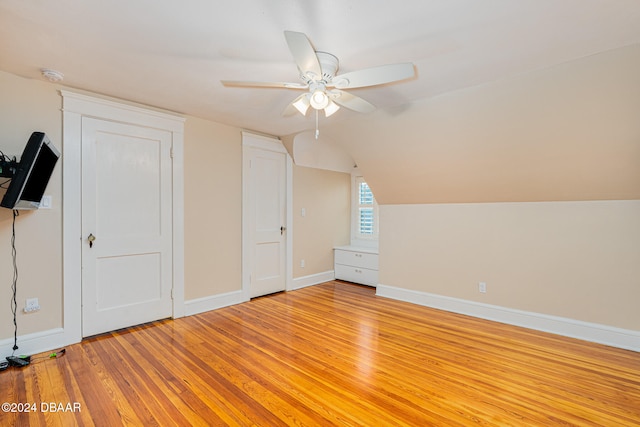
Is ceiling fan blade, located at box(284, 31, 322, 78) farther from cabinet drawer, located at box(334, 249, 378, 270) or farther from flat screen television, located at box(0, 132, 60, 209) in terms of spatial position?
cabinet drawer, located at box(334, 249, 378, 270)

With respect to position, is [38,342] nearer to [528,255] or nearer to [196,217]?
[196,217]

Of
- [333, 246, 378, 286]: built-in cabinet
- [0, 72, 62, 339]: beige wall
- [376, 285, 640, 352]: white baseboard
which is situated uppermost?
[0, 72, 62, 339]: beige wall

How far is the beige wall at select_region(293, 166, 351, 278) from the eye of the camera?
4.90 meters

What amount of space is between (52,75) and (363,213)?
4.57m

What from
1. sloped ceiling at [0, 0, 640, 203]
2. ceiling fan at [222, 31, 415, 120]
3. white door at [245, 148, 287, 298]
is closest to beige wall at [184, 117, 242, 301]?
white door at [245, 148, 287, 298]

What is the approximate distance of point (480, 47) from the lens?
212cm

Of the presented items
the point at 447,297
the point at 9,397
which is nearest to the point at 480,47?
the point at 447,297

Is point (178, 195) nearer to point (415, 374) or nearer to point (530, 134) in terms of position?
point (415, 374)

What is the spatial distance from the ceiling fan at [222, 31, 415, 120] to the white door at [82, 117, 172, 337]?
1704 mm

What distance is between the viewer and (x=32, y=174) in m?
2.34

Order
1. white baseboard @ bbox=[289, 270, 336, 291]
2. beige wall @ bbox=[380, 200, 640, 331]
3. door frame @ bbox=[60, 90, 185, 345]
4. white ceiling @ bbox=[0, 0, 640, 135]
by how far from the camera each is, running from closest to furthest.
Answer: white ceiling @ bbox=[0, 0, 640, 135] < door frame @ bbox=[60, 90, 185, 345] < beige wall @ bbox=[380, 200, 640, 331] < white baseboard @ bbox=[289, 270, 336, 291]

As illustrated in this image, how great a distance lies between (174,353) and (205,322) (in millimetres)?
752

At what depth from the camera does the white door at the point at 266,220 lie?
432cm

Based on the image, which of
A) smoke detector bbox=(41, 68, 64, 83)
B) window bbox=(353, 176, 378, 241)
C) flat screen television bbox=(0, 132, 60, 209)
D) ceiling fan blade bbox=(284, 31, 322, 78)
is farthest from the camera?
window bbox=(353, 176, 378, 241)
